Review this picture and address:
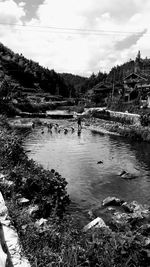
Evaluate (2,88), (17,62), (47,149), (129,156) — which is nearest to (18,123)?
(2,88)

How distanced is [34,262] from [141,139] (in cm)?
2806

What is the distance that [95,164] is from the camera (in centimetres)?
2002

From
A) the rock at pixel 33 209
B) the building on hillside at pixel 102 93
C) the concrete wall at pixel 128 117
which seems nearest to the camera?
the rock at pixel 33 209

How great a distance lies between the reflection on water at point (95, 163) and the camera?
1391 cm

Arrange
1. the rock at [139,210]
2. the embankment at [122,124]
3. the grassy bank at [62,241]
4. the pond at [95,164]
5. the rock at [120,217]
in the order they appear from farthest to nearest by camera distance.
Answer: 1. the embankment at [122,124]
2. the pond at [95,164]
3. the rock at [139,210]
4. the rock at [120,217]
5. the grassy bank at [62,241]

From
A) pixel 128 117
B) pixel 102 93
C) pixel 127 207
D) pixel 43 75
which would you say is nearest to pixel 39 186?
pixel 127 207

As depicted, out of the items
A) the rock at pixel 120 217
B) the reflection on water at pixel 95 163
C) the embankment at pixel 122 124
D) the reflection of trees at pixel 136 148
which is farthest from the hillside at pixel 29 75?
the rock at pixel 120 217

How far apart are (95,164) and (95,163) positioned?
0.30 metres

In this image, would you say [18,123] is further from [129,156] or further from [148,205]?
[148,205]

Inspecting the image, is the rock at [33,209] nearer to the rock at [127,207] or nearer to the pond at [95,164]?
the pond at [95,164]

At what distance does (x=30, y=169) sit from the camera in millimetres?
11734

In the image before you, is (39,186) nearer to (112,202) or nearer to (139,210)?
Answer: (112,202)

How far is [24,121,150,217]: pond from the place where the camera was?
1386 cm

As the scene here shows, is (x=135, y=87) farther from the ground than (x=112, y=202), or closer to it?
farther from the ground
